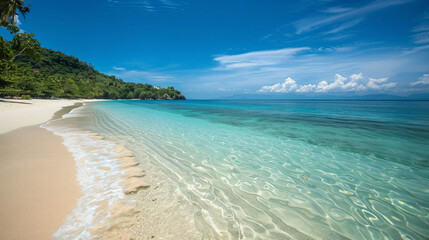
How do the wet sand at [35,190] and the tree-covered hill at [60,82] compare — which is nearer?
the wet sand at [35,190]

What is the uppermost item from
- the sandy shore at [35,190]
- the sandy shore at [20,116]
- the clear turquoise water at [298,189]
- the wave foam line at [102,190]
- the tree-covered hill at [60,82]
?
the tree-covered hill at [60,82]

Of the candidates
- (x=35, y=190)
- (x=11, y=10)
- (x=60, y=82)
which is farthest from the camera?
(x=60, y=82)

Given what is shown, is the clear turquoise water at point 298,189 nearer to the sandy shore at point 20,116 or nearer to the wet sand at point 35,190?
the wet sand at point 35,190

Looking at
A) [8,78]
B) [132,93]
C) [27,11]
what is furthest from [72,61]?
[8,78]

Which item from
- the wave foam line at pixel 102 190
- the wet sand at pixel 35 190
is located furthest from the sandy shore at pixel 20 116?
the wave foam line at pixel 102 190

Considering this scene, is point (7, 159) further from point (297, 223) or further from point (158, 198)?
point (297, 223)

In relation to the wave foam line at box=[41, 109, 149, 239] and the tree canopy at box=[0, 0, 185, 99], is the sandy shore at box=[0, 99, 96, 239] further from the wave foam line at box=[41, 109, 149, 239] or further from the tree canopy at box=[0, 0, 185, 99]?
the tree canopy at box=[0, 0, 185, 99]

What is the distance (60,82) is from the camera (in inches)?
2525

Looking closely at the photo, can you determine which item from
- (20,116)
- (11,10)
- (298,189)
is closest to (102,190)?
(298,189)

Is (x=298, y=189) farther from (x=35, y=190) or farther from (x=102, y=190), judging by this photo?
(x=35, y=190)

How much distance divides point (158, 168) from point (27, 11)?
5605 cm

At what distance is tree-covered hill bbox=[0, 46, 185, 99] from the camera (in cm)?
3012

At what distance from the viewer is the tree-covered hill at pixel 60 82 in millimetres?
30117

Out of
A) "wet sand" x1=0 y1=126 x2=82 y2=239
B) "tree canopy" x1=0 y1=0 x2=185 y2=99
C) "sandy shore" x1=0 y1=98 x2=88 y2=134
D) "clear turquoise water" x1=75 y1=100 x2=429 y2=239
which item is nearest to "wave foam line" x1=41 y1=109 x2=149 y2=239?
"wet sand" x1=0 y1=126 x2=82 y2=239
